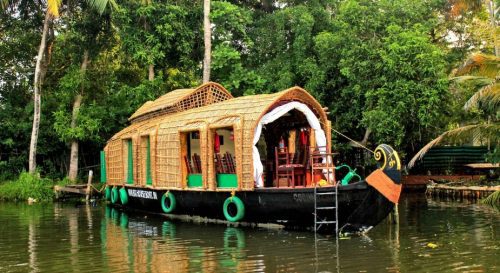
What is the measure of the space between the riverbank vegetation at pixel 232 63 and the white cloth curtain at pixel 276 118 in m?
5.44

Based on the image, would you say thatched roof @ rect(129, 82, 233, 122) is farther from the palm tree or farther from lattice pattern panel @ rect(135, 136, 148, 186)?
the palm tree

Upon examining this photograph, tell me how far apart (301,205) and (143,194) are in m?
5.17

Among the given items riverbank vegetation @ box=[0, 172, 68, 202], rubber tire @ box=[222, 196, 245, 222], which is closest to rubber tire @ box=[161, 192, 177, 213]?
rubber tire @ box=[222, 196, 245, 222]

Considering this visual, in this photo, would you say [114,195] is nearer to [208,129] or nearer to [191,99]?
[191,99]

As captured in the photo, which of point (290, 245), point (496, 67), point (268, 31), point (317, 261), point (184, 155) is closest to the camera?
point (317, 261)

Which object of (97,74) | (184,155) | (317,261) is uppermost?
(97,74)

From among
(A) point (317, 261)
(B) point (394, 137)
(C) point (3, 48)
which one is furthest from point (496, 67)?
(C) point (3, 48)

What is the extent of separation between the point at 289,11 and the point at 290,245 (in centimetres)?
1158

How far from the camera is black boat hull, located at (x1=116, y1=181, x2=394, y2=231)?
9102 mm

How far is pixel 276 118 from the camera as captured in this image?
10.7 m

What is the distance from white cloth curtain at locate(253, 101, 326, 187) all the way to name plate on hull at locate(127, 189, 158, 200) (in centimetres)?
344

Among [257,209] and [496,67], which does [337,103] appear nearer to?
[496,67]

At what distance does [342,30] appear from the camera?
17.7 m

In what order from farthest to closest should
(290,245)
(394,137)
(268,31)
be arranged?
(268,31), (394,137), (290,245)
